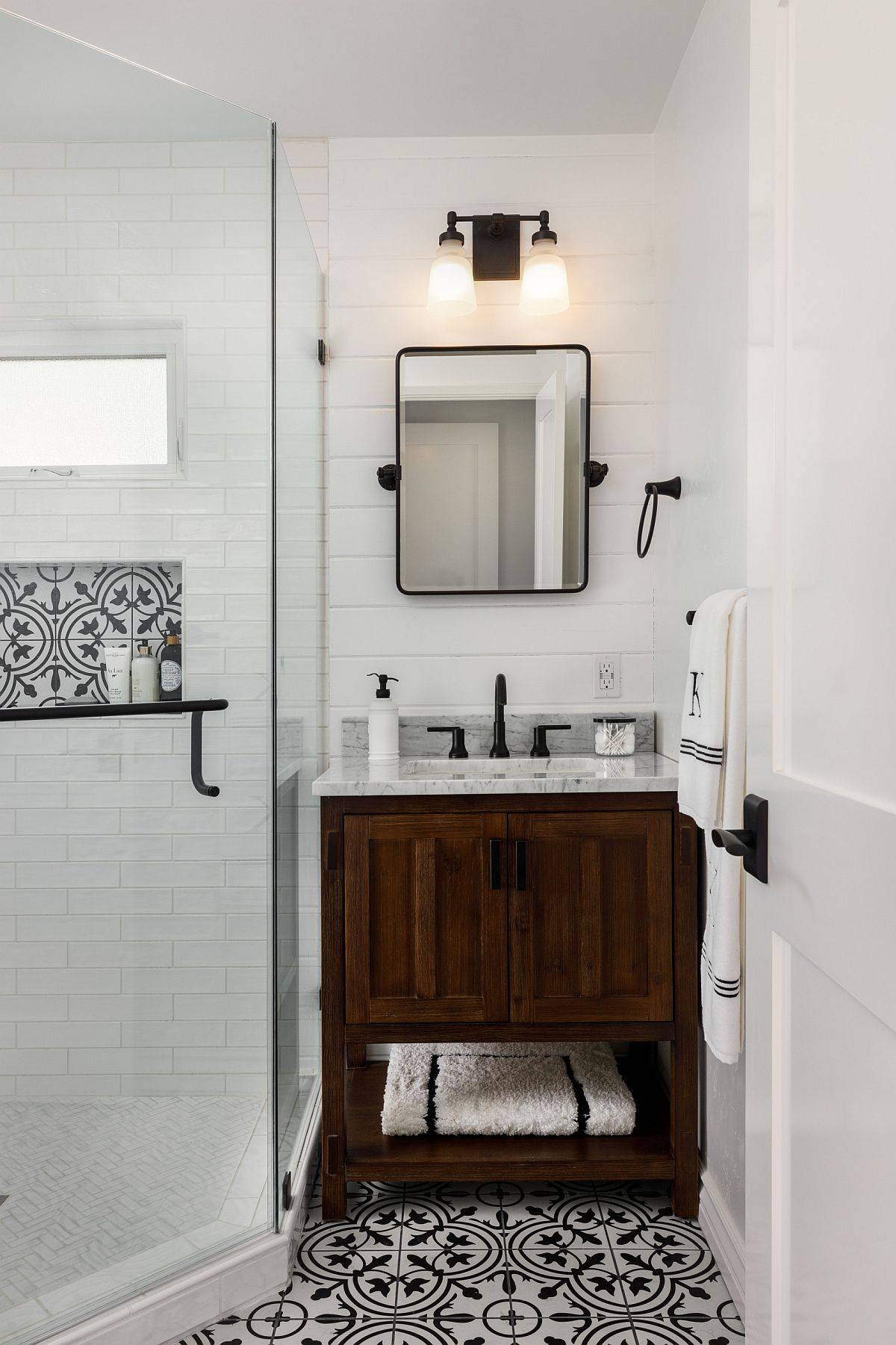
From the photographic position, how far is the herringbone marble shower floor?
1302 mm

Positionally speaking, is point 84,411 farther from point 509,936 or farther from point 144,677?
point 509,936

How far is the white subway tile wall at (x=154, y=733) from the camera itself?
132 cm

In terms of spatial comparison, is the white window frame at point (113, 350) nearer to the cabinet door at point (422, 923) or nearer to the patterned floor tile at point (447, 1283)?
the cabinet door at point (422, 923)

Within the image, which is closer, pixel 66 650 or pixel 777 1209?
pixel 777 1209

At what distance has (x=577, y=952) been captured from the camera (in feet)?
6.02

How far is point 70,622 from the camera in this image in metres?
1.35

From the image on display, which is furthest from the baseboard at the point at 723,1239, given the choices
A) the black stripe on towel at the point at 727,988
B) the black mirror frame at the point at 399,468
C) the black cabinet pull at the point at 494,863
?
the black mirror frame at the point at 399,468

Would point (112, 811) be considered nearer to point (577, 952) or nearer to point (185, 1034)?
point (185, 1034)

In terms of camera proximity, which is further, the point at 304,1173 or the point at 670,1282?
the point at 304,1173

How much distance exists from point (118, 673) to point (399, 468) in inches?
43.2

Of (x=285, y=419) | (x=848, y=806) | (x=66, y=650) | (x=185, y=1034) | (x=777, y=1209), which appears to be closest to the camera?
(x=848, y=806)

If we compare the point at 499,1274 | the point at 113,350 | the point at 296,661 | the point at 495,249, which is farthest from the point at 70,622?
the point at 495,249

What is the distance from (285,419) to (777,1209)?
1.60 meters

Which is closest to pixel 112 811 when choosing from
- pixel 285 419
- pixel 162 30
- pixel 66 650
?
pixel 66 650
